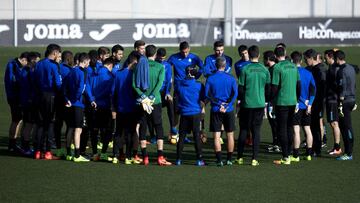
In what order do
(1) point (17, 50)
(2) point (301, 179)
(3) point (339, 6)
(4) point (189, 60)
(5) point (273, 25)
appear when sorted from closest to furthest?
1. (2) point (301, 179)
2. (4) point (189, 60)
3. (1) point (17, 50)
4. (5) point (273, 25)
5. (3) point (339, 6)

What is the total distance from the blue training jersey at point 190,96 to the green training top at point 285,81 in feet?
4.36

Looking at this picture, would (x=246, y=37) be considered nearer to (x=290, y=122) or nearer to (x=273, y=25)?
(x=273, y=25)

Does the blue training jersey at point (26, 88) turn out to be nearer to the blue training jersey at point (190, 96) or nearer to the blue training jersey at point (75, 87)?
the blue training jersey at point (75, 87)

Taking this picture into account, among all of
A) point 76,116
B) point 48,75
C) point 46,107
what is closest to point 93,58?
point 48,75

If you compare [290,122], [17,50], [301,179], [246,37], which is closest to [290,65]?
[290,122]

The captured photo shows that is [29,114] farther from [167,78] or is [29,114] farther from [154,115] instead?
[167,78]

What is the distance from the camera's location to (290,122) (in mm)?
16562

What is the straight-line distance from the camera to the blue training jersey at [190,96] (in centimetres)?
1617

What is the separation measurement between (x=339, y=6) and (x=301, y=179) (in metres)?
37.0

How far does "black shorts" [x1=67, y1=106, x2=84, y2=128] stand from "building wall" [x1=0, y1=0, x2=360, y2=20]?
32.9 meters

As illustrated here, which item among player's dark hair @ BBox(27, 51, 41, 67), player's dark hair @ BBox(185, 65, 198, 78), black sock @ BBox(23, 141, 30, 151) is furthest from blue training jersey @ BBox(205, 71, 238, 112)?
black sock @ BBox(23, 141, 30, 151)

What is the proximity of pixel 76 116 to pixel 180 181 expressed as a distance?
2.92 m

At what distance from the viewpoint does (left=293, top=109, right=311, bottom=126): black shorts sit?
16.7m

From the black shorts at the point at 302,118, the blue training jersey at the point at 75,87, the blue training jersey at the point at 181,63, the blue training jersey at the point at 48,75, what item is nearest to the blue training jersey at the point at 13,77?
the blue training jersey at the point at 48,75
